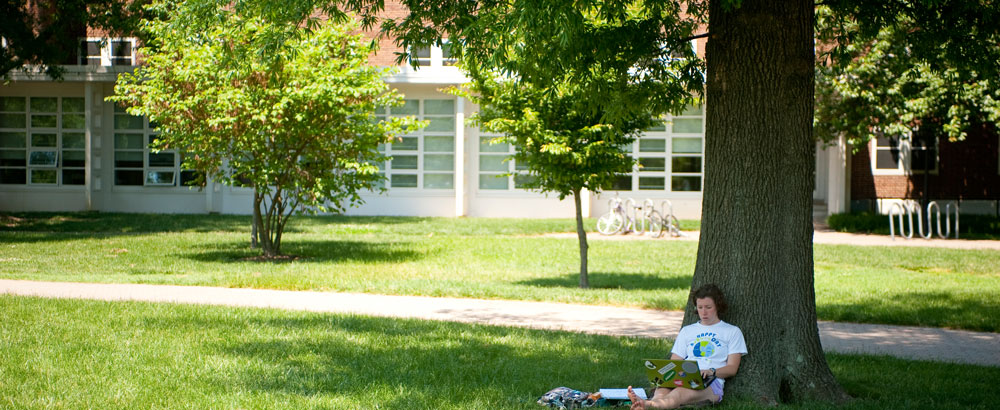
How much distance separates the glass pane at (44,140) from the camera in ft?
97.1

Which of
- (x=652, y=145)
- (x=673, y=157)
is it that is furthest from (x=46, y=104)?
(x=673, y=157)

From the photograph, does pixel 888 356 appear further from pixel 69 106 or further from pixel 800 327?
pixel 69 106

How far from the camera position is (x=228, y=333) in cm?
865

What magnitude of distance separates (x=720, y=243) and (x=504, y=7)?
2614mm

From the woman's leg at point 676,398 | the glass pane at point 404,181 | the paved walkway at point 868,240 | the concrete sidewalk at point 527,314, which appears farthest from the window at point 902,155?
the woman's leg at point 676,398

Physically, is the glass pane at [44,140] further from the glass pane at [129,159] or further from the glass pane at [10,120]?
the glass pane at [129,159]

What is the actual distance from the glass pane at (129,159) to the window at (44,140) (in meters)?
1.06

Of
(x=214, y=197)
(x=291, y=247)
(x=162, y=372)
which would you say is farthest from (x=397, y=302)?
(x=214, y=197)

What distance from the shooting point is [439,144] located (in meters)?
29.0

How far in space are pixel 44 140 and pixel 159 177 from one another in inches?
155

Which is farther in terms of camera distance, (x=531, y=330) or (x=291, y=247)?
(x=291, y=247)

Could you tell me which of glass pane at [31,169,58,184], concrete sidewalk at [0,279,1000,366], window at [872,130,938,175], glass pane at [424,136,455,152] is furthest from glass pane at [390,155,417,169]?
A: concrete sidewalk at [0,279,1000,366]

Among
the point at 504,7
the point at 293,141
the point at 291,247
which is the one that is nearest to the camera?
the point at 504,7

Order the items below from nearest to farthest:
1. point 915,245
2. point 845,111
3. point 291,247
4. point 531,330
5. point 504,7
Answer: point 504,7, point 531,330, point 291,247, point 915,245, point 845,111
